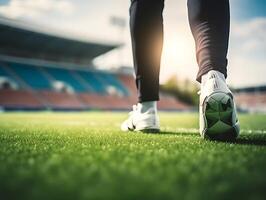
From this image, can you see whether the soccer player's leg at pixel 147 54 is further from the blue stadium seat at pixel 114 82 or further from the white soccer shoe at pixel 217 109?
the blue stadium seat at pixel 114 82

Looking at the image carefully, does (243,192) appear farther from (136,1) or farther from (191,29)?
(136,1)

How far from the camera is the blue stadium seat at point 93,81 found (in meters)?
25.1

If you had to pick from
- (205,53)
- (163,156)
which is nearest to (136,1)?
(205,53)

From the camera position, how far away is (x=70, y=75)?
24.7 meters

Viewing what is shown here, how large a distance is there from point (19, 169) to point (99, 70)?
26.1 metres

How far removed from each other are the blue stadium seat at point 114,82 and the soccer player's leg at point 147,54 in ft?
79.4

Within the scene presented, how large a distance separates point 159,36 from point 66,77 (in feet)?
75.0

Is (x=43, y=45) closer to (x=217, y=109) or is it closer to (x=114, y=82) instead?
(x=114, y=82)

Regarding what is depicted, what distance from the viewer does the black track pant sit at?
149cm

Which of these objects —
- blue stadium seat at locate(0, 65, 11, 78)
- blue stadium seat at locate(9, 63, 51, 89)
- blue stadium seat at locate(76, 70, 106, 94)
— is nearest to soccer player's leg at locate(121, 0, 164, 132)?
blue stadium seat at locate(0, 65, 11, 78)

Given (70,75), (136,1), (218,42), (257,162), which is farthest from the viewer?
(70,75)

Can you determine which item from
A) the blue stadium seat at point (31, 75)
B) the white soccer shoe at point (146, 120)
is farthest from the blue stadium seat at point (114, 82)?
the white soccer shoe at point (146, 120)

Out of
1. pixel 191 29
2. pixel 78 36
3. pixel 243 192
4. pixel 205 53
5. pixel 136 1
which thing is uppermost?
pixel 78 36

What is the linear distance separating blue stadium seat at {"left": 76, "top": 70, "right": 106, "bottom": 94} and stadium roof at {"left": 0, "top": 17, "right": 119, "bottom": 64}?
1.64m
